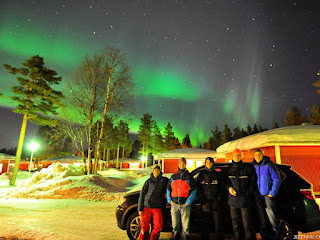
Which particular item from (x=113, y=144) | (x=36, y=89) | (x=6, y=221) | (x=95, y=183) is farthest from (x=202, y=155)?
(x=113, y=144)

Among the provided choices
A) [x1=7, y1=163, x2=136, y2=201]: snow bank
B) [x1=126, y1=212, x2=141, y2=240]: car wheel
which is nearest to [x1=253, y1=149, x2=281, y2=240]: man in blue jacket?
[x1=126, y1=212, x2=141, y2=240]: car wheel

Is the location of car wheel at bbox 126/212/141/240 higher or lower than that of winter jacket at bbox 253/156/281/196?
lower

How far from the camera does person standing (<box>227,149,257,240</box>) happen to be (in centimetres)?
404

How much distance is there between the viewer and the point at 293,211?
4273 mm

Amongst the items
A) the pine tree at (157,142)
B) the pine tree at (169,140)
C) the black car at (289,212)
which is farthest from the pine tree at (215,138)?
the black car at (289,212)

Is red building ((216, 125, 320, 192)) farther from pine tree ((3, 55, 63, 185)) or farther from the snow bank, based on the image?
pine tree ((3, 55, 63, 185))

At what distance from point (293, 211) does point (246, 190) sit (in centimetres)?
120

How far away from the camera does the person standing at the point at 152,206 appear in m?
4.16

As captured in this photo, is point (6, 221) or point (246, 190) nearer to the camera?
point (246, 190)

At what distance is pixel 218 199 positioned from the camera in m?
4.20

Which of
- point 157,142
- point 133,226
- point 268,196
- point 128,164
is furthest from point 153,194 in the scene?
point 128,164

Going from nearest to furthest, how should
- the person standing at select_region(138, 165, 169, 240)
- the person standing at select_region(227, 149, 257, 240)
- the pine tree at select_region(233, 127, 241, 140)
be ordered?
the person standing at select_region(227, 149, 257, 240) → the person standing at select_region(138, 165, 169, 240) → the pine tree at select_region(233, 127, 241, 140)

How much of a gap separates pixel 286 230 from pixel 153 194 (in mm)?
2926

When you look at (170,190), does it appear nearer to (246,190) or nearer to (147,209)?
(147,209)
